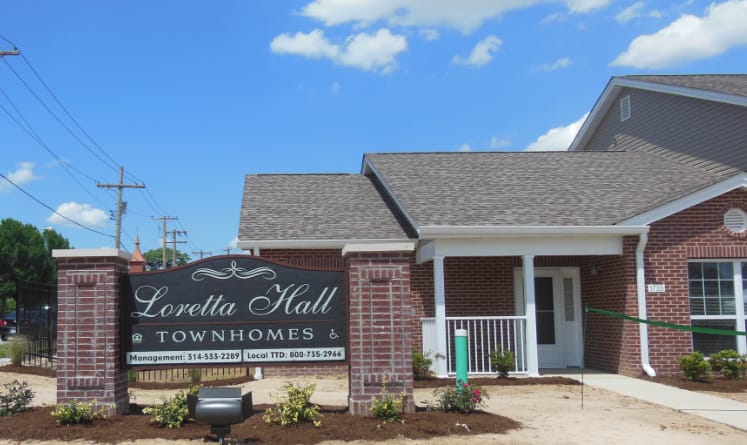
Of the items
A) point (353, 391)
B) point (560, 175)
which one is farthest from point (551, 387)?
point (560, 175)

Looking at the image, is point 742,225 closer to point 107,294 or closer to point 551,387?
point 551,387

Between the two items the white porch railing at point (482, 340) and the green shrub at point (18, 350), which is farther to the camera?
the green shrub at point (18, 350)

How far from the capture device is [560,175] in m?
17.2

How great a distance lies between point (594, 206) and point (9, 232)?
45.1 meters

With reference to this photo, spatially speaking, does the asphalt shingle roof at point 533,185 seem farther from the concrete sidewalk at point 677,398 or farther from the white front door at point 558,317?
the concrete sidewalk at point 677,398

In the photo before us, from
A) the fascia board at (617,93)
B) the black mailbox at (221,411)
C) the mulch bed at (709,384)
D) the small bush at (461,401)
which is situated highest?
the fascia board at (617,93)

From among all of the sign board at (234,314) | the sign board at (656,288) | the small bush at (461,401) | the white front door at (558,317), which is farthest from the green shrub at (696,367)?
the sign board at (234,314)

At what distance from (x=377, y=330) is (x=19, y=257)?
4745cm

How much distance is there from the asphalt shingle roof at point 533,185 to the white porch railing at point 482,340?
1.89 metres

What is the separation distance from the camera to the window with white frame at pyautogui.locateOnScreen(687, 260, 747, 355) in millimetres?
13578

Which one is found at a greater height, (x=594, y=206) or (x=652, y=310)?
(x=594, y=206)

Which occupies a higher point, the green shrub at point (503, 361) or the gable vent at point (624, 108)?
the gable vent at point (624, 108)

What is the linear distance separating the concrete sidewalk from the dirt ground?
32 centimetres

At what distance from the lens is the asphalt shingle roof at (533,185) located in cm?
1413
